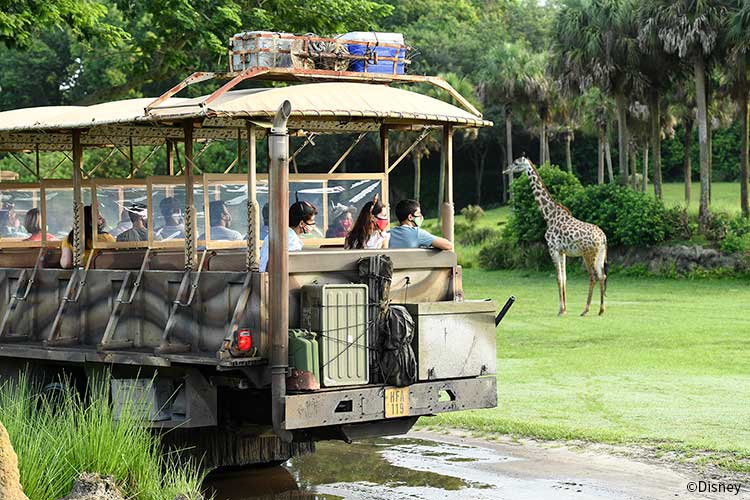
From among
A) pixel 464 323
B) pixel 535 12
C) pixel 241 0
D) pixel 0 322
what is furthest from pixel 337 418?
pixel 535 12

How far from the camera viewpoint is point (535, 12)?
276ft

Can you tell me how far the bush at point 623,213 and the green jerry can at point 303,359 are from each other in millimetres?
27138

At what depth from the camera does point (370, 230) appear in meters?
10.9

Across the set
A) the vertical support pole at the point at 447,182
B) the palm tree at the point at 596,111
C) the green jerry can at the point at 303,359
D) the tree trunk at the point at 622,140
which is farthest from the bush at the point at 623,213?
the green jerry can at the point at 303,359

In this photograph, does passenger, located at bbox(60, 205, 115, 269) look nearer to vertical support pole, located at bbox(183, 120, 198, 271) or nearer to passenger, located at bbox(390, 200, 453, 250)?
vertical support pole, located at bbox(183, 120, 198, 271)

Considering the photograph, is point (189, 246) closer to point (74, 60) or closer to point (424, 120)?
point (424, 120)

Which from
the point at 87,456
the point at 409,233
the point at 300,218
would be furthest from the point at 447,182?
the point at 87,456

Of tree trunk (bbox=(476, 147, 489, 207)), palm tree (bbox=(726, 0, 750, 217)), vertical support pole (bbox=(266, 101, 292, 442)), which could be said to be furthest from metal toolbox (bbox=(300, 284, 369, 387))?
tree trunk (bbox=(476, 147, 489, 207))

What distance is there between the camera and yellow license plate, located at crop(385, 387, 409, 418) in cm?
954

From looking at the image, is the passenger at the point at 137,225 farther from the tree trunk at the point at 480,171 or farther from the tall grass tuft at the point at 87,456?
the tree trunk at the point at 480,171

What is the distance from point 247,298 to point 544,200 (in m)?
18.3

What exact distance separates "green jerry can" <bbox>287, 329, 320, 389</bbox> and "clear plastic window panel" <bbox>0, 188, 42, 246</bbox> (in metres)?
4.79

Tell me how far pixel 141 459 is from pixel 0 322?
136 inches

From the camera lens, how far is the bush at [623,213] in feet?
116
